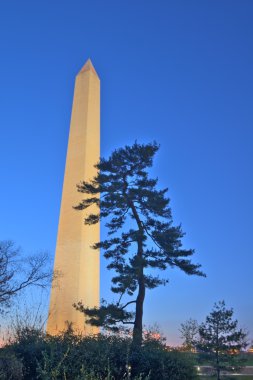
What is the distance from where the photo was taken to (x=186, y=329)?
41906mm

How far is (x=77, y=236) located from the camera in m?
24.2

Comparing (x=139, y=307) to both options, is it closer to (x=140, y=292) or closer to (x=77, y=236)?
(x=140, y=292)

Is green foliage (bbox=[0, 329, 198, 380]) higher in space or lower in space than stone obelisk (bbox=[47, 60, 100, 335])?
lower

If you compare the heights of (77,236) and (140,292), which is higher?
(77,236)

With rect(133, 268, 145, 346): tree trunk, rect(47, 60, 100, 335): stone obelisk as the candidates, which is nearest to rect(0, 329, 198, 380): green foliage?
rect(133, 268, 145, 346): tree trunk

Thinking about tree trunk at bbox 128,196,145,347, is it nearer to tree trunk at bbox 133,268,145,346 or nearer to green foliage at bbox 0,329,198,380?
tree trunk at bbox 133,268,145,346

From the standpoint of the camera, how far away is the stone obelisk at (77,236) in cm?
2314

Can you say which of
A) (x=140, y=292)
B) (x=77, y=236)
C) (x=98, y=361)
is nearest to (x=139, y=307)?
(x=140, y=292)

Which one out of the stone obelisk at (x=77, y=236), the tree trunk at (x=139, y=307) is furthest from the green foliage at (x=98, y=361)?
the stone obelisk at (x=77, y=236)

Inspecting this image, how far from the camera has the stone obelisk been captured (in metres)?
23.1

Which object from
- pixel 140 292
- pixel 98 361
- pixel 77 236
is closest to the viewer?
pixel 98 361

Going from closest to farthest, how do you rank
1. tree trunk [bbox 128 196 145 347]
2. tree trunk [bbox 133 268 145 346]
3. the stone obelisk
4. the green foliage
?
the green foliage
tree trunk [bbox 133 268 145 346]
tree trunk [bbox 128 196 145 347]
the stone obelisk

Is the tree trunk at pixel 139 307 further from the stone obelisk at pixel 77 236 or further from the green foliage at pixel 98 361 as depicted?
the stone obelisk at pixel 77 236

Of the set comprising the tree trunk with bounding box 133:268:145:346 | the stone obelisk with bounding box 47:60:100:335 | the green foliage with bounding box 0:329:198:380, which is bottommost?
the green foliage with bounding box 0:329:198:380
